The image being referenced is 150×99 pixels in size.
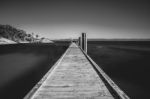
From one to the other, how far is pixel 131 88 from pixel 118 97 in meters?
7.25

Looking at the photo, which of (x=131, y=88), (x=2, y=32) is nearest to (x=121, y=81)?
(x=131, y=88)

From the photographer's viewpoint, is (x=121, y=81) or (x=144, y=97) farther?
(x=121, y=81)

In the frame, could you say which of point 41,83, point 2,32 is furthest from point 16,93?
point 2,32

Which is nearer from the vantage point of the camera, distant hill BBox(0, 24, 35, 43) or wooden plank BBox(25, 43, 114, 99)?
wooden plank BBox(25, 43, 114, 99)

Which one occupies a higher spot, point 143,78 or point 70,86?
point 70,86

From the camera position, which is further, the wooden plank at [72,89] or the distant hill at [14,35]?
the distant hill at [14,35]

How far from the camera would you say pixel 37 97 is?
4.07 meters

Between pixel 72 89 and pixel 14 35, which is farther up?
pixel 14 35

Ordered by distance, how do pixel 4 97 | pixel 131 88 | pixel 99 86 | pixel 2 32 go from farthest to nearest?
pixel 2 32, pixel 131 88, pixel 4 97, pixel 99 86

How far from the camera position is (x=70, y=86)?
5.09m

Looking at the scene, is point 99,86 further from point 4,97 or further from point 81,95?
point 4,97

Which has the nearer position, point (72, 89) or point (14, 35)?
point (72, 89)

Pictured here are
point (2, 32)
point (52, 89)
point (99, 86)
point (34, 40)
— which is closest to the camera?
point (52, 89)

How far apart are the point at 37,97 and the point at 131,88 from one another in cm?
825
